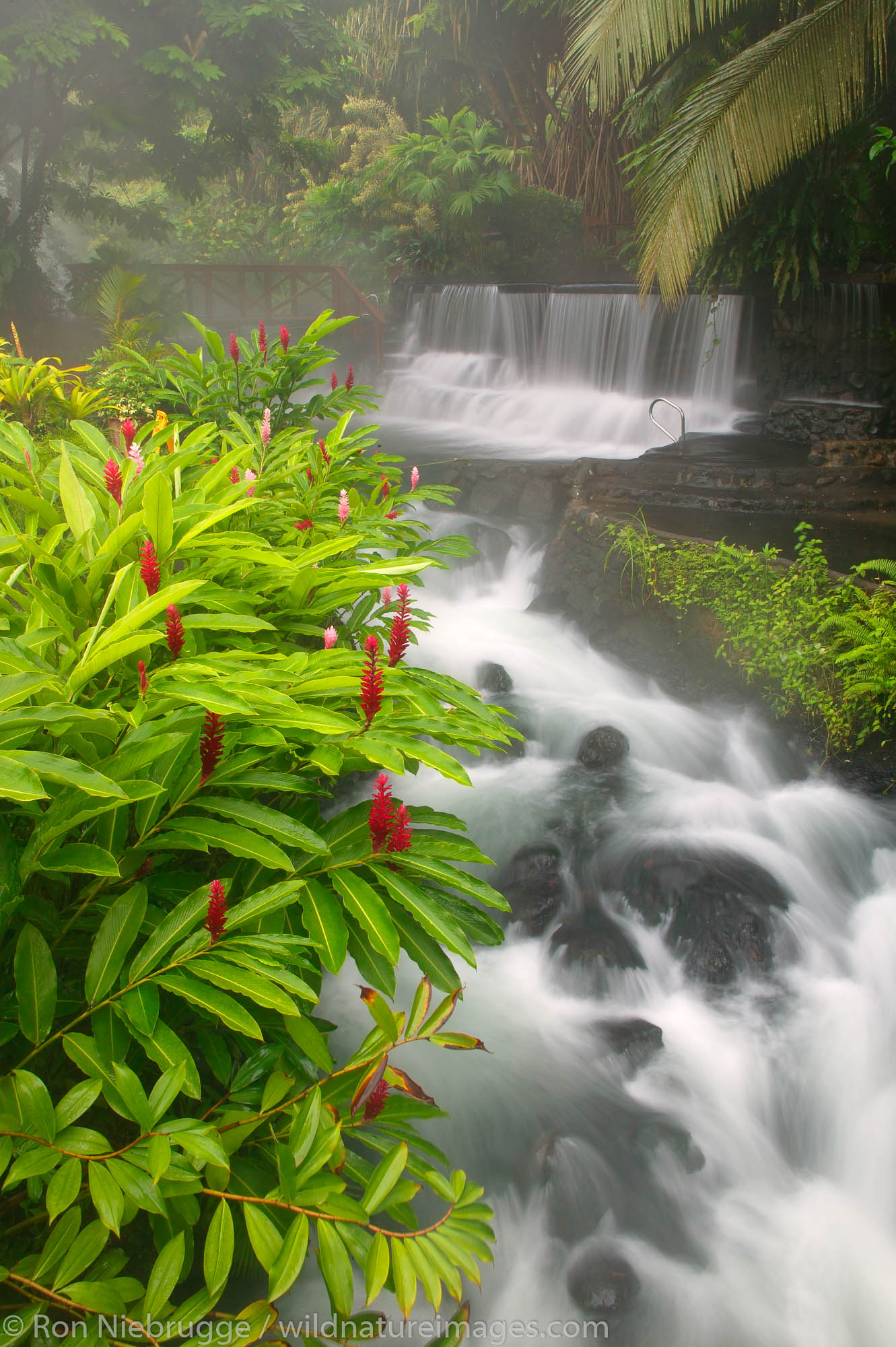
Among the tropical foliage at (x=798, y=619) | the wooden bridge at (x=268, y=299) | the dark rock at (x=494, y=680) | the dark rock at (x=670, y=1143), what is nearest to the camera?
the dark rock at (x=670, y=1143)

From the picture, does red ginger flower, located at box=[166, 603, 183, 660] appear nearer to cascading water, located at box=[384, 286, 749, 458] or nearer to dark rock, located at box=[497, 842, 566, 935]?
dark rock, located at box=[497, 842, 566, 935]

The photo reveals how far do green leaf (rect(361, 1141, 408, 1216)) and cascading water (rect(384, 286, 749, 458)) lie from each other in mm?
8677

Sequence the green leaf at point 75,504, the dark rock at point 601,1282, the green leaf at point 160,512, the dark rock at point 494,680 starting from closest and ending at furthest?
the green leaf at point 160,512 < the green leaf at point 75,504 < the dark rock at point 601,1282 < the dark rock at point 494,680

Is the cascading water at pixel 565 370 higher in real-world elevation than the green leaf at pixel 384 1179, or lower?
higher

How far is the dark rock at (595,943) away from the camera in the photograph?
3375mm

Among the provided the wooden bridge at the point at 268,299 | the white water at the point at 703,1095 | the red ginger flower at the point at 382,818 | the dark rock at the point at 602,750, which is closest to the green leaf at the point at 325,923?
the red ginger flower at the point at 382,818

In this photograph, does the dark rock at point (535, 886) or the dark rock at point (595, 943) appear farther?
the dark rock at point (535, 886)

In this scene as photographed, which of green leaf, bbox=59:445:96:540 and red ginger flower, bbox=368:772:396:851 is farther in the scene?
green leaf, bbox=59:445:96:540

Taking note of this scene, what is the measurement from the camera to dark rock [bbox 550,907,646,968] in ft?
11.1

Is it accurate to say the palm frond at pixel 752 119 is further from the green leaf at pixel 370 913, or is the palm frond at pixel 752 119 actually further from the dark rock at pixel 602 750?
the green leaf at pixel 370 913

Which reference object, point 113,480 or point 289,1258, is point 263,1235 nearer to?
point 289,1258

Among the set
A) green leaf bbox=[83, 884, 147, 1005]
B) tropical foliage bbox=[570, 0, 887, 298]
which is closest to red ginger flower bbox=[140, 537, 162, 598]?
green leaf bbox=[83, 884, 147, 1005]

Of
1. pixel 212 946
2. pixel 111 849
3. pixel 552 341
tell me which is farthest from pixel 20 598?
pixel 552 341

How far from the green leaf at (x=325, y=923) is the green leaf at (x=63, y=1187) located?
421mm
